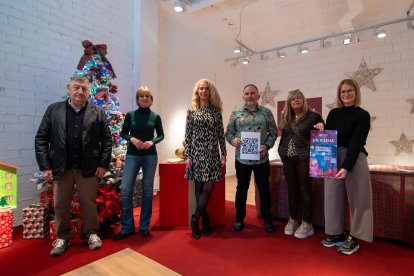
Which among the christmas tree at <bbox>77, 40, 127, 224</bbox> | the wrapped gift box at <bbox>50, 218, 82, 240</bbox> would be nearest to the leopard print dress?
the christmas tree at <bbox>77, 40, 127, 224</bbox>

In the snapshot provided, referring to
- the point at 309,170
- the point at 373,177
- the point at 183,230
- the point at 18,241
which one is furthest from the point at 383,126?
the point at 18,241

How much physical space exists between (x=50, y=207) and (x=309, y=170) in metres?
2.71

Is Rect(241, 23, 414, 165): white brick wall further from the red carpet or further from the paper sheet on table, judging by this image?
the paper sheet on table

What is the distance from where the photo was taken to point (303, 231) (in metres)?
2.59

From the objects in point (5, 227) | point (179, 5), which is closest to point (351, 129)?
point (179, 5)

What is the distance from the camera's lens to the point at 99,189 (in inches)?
109

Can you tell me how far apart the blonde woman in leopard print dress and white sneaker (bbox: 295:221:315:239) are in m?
1.00

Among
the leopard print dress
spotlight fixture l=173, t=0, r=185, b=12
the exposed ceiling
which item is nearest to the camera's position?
the leopard print dress

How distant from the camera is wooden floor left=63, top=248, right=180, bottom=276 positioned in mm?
1164

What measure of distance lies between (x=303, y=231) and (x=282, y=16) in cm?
430

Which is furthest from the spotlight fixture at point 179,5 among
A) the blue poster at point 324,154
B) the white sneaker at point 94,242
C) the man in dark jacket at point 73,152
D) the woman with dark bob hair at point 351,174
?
the white sneaker at point 94,242

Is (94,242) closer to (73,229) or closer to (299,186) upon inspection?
(73,229)

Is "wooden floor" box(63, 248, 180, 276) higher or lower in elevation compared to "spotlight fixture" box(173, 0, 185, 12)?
lower

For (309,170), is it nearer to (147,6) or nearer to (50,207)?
(50,207)
